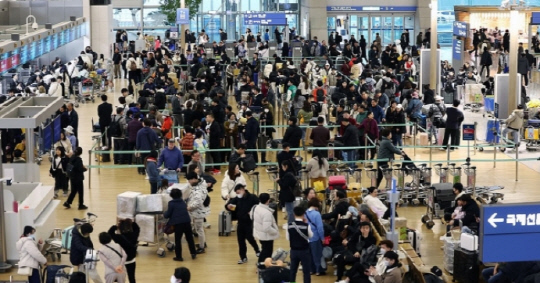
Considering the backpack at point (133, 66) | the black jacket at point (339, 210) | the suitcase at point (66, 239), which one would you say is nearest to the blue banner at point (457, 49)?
the backpack at point (133, 66)

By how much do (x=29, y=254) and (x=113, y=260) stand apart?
125 cm

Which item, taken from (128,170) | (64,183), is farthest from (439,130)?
(64,183)

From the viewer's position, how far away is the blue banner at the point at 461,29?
3903 centimetres

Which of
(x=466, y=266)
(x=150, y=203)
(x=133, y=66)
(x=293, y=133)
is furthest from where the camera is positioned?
(x=133, y=66)

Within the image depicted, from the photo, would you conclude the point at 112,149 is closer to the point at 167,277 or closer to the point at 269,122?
the point at 269,122

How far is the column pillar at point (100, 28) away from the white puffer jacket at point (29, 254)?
29.0 meters

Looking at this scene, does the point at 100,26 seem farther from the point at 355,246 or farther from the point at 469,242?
the point at 469,242

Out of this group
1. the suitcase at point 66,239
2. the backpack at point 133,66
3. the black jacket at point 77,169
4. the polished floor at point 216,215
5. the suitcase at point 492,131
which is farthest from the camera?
the backpack at point 133,66

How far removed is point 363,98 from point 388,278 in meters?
14.1

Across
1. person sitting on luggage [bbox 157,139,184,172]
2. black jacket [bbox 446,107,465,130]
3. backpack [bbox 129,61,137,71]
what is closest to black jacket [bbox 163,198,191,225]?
person sitting on luggage [bbox 157,139,184,172]

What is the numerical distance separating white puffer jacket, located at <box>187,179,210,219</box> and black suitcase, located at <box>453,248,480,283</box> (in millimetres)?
4008

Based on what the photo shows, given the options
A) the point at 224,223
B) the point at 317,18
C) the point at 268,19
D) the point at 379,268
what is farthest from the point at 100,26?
the point at 379,268

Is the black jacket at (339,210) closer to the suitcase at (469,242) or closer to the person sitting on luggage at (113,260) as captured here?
the suitcase at (469,242)

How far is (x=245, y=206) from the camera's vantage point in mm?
15656
